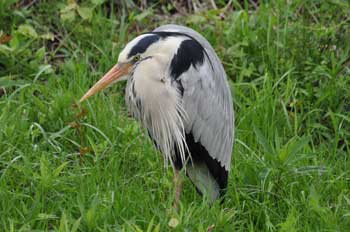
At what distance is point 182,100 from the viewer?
4590 mm

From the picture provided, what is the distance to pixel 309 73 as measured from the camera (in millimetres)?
5918

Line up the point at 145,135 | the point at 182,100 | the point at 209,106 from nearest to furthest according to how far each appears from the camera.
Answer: the point at 182,100 < the point at 209,106 < the point at 145,135

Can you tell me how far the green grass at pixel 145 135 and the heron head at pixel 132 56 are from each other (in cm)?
50

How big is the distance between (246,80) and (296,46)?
0.40m

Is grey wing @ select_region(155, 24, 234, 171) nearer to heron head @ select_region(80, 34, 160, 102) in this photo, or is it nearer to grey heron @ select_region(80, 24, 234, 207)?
grey heron @ select_region(80, 24, 234, 207)

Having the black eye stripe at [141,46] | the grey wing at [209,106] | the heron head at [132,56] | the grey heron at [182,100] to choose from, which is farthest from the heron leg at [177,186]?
the black eye stripe at [141,46]

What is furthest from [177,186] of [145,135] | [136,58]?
[136,58]

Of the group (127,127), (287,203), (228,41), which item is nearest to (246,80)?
(228,41)

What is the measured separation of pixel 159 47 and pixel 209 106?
504 mm

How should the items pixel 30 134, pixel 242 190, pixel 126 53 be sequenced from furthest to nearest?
pixel 30 134
pixel 242 190
pixel 126 53

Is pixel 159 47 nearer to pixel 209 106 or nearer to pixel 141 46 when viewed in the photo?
pixel 141 46

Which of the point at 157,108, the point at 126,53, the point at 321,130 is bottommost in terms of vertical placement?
the point at 321,130

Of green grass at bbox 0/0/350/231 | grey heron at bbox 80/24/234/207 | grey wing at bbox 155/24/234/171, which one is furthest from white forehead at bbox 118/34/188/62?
green grass at bbox 0/0/350/231

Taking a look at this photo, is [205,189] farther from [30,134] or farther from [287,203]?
[30,134]
